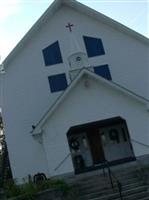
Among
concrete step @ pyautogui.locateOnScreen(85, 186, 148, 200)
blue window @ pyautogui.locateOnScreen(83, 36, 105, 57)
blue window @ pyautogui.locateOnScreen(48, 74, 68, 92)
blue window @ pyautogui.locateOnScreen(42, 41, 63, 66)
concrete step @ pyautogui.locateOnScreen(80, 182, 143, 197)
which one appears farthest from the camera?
blue window @ pyautogui.locateOnScreen(83, 36, 105, 57)

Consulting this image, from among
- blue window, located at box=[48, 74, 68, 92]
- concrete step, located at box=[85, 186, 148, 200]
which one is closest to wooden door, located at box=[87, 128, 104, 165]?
blue window, located at box=[48, 74, 68, 92]

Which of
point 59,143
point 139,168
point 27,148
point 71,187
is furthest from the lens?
point 27,148

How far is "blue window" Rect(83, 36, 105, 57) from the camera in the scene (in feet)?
71.8

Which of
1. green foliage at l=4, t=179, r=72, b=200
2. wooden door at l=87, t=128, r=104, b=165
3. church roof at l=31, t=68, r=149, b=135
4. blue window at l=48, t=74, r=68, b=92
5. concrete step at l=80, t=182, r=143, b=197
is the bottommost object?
concrete step at l=80, t=182, r=143, b=197

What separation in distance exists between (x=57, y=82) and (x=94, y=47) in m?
2.95

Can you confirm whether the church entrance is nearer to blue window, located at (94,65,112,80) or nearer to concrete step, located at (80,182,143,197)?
blue window, located at (94,65,112,80)

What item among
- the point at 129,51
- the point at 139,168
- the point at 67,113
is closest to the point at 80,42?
the point at 129,51

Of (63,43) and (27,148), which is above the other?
(63,43)

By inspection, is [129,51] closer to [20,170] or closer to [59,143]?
[59,143]

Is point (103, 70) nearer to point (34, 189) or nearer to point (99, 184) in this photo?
point (99, 184)

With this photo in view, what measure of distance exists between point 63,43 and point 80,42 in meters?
0.97

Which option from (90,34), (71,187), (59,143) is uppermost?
(90,34)

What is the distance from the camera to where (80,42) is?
22.0 m

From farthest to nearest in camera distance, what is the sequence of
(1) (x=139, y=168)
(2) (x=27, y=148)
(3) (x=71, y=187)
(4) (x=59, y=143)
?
(2) (x=27, y=148)
(4) (x=59, y=143)
(1) (x=139, y=168)
(3) (x=71, y=187)
